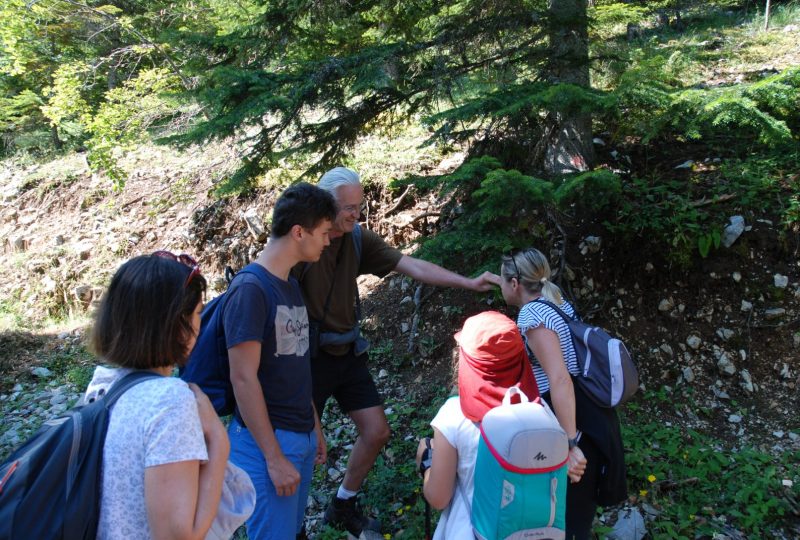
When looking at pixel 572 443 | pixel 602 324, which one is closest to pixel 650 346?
pixel 602 324

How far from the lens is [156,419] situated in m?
1.44

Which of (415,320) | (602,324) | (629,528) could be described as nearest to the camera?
(629,528)

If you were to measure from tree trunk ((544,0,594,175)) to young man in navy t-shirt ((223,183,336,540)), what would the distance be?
2.79m

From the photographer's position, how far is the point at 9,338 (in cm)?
816

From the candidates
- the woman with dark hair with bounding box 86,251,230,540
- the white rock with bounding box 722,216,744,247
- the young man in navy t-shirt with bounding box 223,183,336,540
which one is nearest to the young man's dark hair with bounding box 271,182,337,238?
the young man in navy t-shirt with bounding box 223,183,336,540

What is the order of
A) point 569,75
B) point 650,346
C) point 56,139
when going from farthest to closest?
point 56,139 < point 569,75 < point 650,346

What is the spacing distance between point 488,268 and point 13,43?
13061 mm

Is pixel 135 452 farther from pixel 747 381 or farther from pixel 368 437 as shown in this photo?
pixel 747 381

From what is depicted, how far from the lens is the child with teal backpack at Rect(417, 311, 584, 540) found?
74.3 inches

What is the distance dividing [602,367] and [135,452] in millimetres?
1932

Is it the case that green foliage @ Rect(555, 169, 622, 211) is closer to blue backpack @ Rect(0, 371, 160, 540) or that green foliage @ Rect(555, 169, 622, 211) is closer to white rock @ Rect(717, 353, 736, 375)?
white rock @ Rect(717, 353, 736, 375)

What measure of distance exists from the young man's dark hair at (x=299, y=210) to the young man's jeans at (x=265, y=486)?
3.13ft

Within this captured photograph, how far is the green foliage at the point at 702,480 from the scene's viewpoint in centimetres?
337

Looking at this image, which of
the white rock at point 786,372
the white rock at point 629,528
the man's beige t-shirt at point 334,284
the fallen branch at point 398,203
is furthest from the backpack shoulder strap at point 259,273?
the fallen branch at point 398,203
